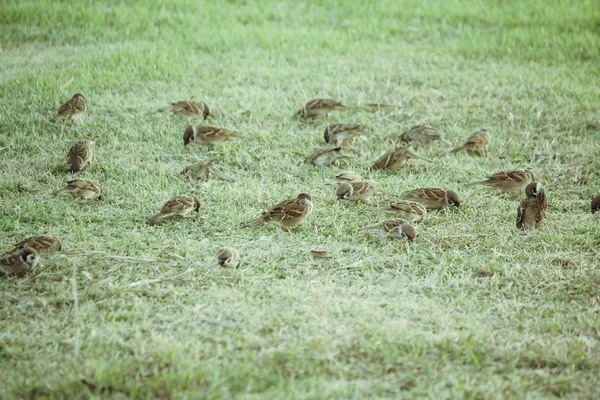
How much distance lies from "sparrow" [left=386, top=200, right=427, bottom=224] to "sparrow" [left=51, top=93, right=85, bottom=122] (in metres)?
4.56

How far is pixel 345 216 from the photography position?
23.9 ft

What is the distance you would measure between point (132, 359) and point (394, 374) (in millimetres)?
1636

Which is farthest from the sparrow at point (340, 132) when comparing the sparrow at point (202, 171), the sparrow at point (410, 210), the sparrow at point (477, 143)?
the sparrow at point (410, 210)

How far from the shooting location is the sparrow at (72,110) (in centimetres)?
925

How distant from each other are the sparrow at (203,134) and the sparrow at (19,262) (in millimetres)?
3516

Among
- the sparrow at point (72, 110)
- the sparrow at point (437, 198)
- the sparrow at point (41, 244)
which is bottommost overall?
the sparrow at point (437, 198)

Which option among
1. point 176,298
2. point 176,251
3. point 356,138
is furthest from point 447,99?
point 176,298

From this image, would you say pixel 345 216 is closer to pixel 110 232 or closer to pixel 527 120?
pixel 110 232

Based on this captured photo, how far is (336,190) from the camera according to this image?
7598 millimetres

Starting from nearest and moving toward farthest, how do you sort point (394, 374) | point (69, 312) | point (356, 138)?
point (394, 374)
point (69, 312)
point (356, 138)

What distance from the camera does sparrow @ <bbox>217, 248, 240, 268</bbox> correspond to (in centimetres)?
583

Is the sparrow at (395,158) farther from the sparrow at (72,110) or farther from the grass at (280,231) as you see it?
the sparrow at (72,110)

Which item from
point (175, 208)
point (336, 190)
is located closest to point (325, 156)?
point (336, 190)

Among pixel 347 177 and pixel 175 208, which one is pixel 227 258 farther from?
pixel 347 177
